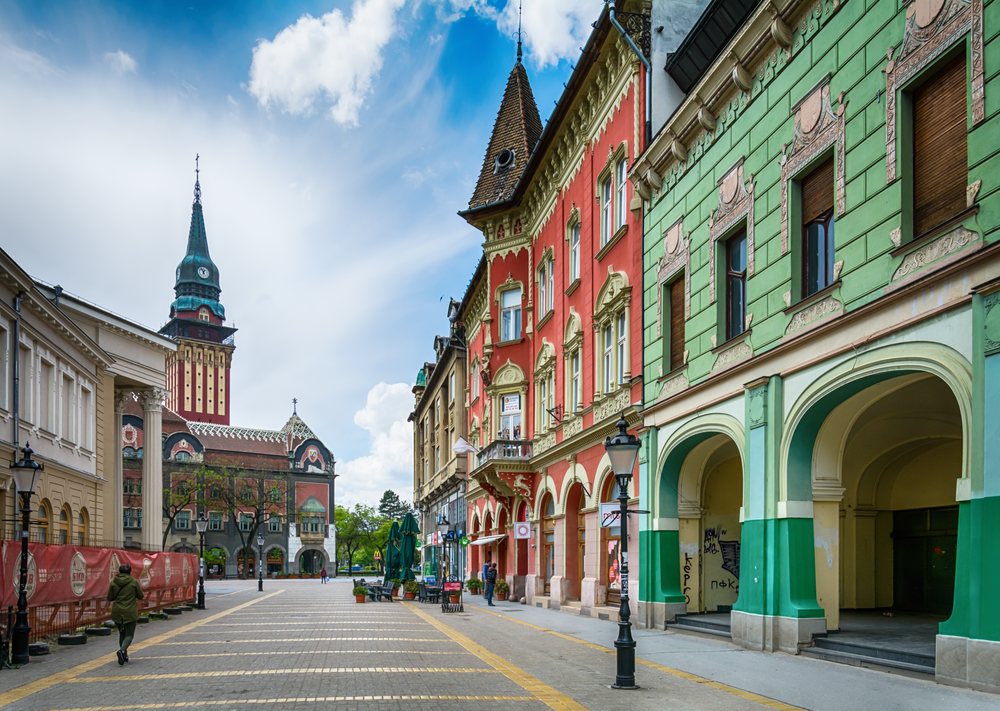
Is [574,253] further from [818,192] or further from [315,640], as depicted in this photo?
[315,640]

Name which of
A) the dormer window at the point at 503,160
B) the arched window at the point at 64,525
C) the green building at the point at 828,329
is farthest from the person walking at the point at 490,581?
the dormer window at the point at 503,160

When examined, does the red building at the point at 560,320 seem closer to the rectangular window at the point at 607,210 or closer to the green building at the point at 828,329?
the rectangular window at the point at 607,210

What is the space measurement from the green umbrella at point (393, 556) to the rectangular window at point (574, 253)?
47.1ft

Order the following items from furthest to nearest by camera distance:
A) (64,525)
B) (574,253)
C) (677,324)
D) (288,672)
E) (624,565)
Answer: (64,525), (574,253), (677,324), (288,672), (624,565)

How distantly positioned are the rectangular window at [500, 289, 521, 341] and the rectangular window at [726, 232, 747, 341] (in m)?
17.1

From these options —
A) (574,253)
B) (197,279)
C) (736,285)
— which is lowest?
(736,285)

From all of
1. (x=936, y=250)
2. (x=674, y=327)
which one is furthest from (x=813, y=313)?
(x=674, y=327)

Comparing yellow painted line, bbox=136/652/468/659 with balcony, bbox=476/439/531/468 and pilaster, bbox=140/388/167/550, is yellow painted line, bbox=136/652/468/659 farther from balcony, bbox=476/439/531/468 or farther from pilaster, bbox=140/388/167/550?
pilaster, bbox=140/388/167/550

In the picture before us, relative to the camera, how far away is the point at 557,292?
2923cm

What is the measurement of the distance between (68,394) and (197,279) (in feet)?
328

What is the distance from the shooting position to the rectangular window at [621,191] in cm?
2286

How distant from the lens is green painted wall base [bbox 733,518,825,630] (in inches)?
539

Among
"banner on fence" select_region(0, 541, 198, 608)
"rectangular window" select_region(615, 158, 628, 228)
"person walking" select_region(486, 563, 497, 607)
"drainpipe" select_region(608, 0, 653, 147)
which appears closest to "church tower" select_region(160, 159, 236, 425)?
"person walking" select_region(486, 563, 497, 607)

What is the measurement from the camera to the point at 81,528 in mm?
30688
